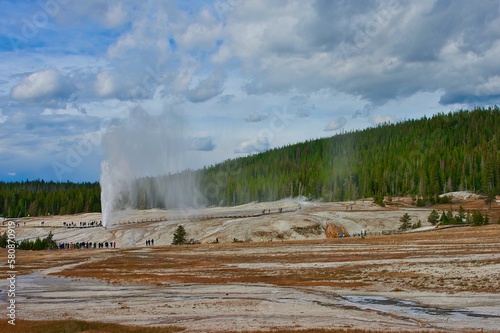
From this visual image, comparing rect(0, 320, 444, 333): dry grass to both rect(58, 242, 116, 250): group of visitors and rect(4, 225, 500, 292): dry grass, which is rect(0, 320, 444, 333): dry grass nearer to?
rect(4, 225, 500, 292): dry grass

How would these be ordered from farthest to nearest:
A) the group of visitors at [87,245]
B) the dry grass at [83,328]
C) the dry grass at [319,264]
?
the group of visitors at [87,245] → the dry grass at [319,264] → the dry grass at [83,328]

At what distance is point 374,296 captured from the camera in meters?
33.2

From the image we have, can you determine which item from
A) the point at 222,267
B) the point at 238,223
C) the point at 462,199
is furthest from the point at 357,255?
the point at 462,199

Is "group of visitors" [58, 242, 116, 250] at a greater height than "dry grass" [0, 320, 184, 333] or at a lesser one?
lesser

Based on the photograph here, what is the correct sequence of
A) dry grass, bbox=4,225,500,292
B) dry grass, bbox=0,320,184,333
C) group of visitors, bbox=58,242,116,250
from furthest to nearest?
group of visitors, bbox=58,242,116,250
dry grass, bbox=4,225,500,292
dry grass, bbox=0,320,184,333

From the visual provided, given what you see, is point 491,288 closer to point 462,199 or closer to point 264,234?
point 264,234

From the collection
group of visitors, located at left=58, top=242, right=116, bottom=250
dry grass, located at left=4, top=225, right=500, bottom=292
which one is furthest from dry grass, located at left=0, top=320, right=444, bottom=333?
group of visitors, located at left=58, top=242, right=116, bottom=250

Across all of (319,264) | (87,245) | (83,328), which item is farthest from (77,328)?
(87,245)

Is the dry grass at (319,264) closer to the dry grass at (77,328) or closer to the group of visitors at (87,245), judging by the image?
the group of visitors at (87,245)

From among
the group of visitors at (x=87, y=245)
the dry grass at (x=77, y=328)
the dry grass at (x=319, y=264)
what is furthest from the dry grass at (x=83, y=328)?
the group of visitors at (x=87, y=245)

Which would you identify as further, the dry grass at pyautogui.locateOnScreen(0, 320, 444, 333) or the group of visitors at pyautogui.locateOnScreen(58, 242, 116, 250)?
the group of visitors at pyautogui.locateOnScreen(58, 242, 116, 250)

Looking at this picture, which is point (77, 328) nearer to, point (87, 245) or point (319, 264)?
point (319, 264)

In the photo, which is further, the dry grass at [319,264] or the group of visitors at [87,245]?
the group of visitors at [87,245]

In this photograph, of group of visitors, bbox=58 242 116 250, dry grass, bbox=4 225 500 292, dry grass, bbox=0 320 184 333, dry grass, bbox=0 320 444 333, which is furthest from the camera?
group of visitors, bbox=58 242 116 250
